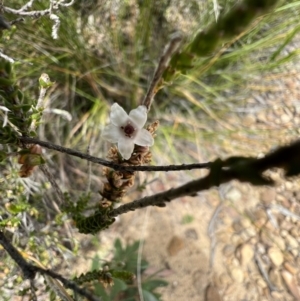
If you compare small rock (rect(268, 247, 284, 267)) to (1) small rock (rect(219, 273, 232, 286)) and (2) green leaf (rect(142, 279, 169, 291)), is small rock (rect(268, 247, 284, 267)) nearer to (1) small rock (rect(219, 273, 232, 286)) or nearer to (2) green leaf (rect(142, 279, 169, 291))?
(1) small rock (rect(219, 273, 232, 286))

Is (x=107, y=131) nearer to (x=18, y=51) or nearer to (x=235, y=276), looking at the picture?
(x=18, y=51)

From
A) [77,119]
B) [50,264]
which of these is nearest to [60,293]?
[50,264]

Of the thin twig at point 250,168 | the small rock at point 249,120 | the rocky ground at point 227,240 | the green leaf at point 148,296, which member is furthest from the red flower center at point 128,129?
the small rock at point 249,120

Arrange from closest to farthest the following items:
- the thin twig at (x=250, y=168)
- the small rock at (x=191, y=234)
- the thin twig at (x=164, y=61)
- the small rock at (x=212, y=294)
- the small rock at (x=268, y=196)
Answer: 1. the thin twig at (x=250, y=168)
2. the thin twig at (x=164, y=61)
3. the small rock at (x=212, y=294)
4. the small rock at (x=191, y=234)
5. the small rock at (x=268, y=196)

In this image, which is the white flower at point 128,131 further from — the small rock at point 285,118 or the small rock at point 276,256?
the small rock at point 285,118

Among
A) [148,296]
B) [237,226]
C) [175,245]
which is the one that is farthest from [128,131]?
[237,226]

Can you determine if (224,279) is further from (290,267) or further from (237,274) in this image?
(290,267)
